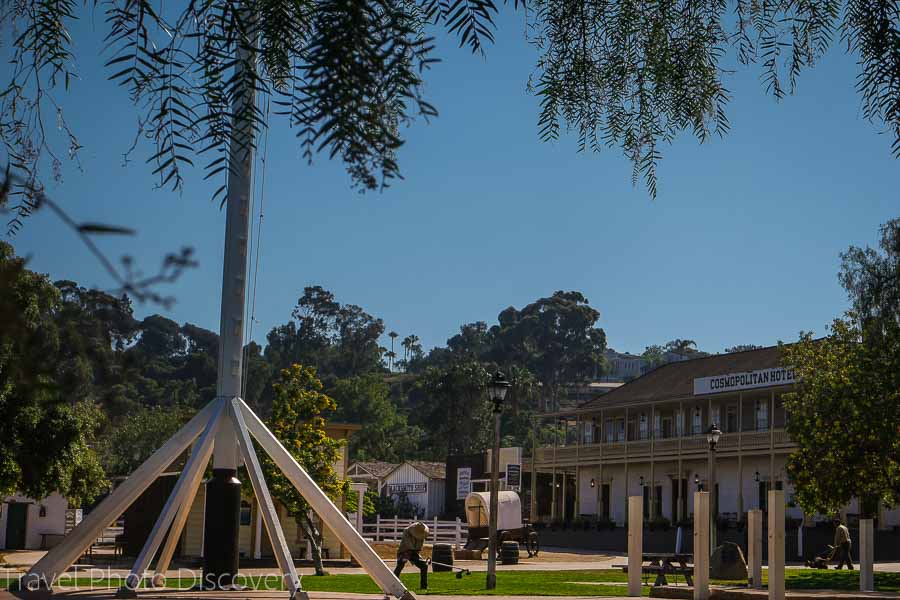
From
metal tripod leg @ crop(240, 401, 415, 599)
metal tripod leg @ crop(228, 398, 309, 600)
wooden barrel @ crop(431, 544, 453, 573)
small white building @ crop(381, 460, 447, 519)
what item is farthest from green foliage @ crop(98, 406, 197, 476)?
metal tripod leg @ crop(240, 401, 415, 599)

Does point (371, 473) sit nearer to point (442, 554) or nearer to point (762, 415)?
point (762, 415)

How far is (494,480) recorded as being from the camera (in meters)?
20.4

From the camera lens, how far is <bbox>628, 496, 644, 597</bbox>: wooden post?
15.7 meters

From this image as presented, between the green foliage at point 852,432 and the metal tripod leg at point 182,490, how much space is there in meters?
16.5

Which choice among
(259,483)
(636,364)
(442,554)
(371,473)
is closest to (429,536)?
(442,554)

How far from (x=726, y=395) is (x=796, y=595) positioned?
109 ft

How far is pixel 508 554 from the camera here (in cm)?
3294

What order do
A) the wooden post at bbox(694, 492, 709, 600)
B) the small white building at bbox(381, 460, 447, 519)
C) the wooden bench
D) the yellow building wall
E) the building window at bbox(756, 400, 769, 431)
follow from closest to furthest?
the wooden post at bbox(694, 492, 709, 600)
the wooden bench
the yellow building wall
the building window at bbox(756, 400, 769, 431)
the small white building at bbox(381, 460, 447, 519)

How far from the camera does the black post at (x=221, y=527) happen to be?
12602 millimetres

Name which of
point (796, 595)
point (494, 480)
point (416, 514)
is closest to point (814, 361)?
point (494, 480)

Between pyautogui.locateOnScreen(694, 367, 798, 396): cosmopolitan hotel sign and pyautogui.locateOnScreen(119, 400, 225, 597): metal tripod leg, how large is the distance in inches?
1329

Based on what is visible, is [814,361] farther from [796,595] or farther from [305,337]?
[305,337]

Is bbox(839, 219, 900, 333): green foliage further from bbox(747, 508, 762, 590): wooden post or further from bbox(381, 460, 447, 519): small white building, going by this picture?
bbox(381, 460, 447, 519): small white building

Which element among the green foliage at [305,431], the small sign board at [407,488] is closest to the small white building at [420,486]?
the small sign board at [407,488]
